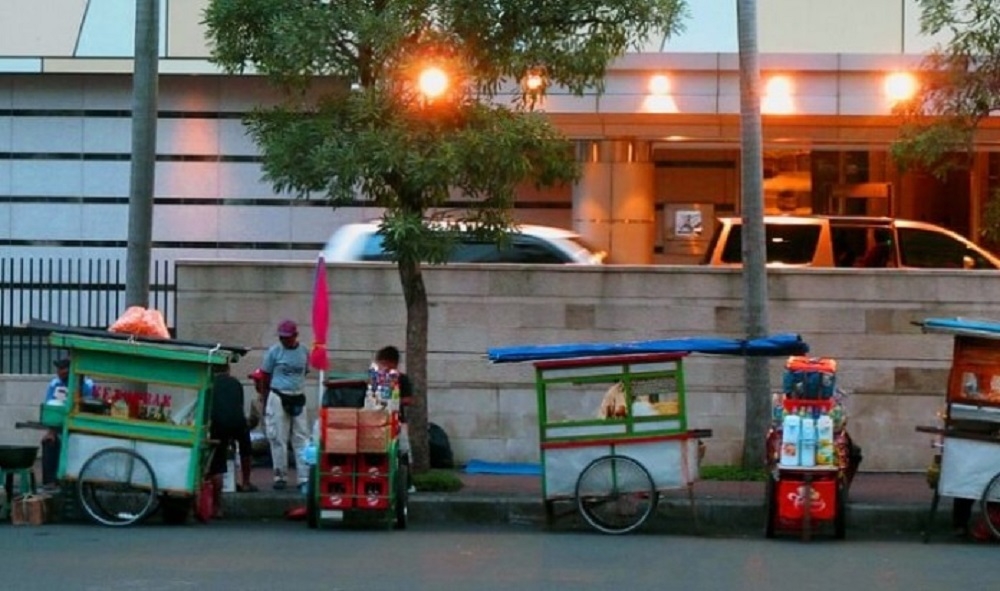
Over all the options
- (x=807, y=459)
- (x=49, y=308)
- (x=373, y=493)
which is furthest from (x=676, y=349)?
(x=49, y=308)

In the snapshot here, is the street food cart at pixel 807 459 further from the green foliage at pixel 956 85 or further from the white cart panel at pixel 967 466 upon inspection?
the green foliage at pixel 956 85

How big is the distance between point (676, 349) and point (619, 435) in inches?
37.7

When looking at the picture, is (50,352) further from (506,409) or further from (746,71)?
(746,71)

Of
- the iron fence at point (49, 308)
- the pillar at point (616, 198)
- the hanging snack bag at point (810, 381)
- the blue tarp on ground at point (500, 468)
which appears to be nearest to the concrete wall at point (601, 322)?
the blue tarp on ground at point (500, 468)

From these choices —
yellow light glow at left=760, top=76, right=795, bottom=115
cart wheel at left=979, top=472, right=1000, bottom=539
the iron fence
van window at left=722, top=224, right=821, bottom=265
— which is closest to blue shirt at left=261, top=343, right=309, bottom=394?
the iron fence

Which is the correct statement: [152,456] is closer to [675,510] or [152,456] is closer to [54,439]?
[54,439]

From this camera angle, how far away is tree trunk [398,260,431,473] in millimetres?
17562

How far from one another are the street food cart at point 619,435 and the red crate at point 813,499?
888 millimetres

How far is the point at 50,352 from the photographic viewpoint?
20.4 metres

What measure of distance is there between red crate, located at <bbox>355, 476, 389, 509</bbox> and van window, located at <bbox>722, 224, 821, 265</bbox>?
7713 mm

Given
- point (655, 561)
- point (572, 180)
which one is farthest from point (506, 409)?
point (655, 561)

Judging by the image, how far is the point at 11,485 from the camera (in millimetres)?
Answer: 16203

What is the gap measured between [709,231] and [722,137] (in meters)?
3.97

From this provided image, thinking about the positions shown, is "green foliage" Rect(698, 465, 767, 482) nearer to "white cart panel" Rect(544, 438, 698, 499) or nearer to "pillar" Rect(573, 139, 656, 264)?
"white cart panel" Rect(544, 438, 698, 499)
